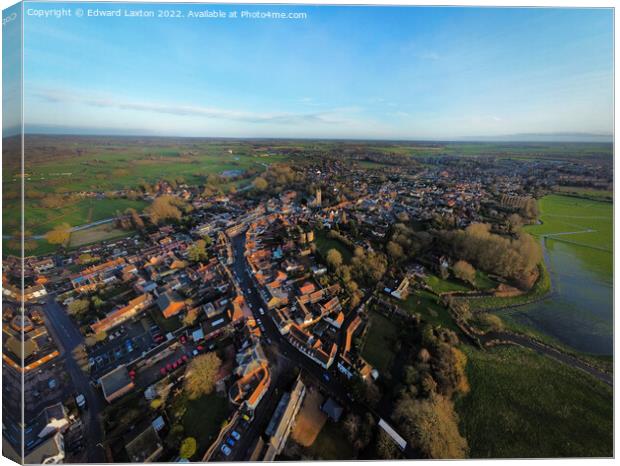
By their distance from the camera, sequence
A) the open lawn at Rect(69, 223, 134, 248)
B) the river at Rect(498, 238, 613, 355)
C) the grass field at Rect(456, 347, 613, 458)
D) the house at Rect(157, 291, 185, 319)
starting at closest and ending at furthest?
the grass field at Rect(456, 347, 613, 458), the river at Rect(498, 238, 613, 355), the house at Rect(157, 291, 185, 319), the open lawn at Rect(69, 223, 134, 248)

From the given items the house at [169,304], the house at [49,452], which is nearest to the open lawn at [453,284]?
the house at [169,304]

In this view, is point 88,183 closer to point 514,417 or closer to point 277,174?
point 277,174

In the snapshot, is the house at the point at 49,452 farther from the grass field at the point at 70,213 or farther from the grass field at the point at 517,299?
the grass field at the point at 517,299

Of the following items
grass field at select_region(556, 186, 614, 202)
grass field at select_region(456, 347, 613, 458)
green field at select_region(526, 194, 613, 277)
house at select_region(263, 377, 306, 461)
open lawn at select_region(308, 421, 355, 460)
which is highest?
grass field at select_region(556, 186, 614, 202)

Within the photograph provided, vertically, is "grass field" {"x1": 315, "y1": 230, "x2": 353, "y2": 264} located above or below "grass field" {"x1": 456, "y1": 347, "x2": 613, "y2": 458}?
above

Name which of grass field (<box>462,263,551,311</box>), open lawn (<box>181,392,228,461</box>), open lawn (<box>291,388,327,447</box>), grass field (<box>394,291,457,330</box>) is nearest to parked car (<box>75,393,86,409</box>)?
open lawn (<box>181,392,228,461</box>)

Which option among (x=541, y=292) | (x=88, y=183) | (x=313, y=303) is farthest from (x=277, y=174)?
(x=541, y=292)

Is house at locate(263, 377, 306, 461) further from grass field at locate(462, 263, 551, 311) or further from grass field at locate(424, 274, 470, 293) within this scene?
grass field at locate(462, 263, 551, 311)

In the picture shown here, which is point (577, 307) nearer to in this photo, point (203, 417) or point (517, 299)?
point (517, 299)
